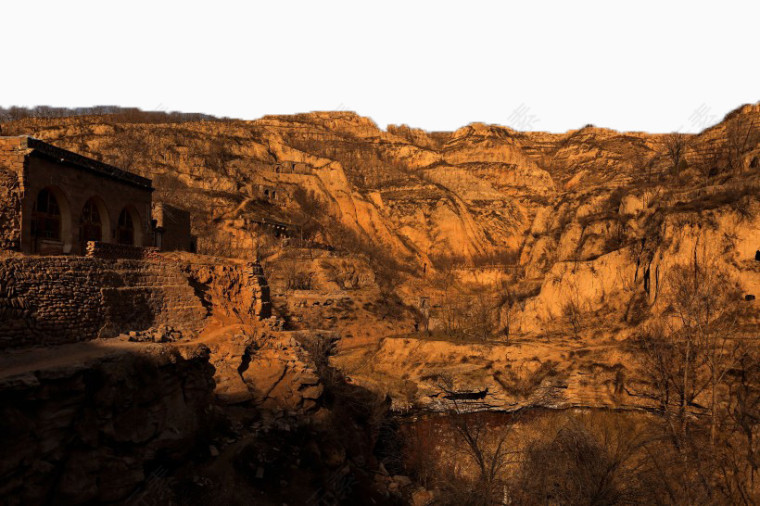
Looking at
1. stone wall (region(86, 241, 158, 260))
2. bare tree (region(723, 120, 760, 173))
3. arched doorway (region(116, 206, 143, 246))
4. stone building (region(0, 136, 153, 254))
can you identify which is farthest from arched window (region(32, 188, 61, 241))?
bare tree (region(723, 120, 760, 173))

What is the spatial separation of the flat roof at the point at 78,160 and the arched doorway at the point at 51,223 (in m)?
1.24

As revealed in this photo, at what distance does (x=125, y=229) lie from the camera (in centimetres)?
2167

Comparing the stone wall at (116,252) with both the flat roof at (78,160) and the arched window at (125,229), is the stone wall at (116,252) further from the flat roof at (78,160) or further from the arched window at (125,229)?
the arched window at (125,229)

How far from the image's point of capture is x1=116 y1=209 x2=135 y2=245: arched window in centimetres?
2116

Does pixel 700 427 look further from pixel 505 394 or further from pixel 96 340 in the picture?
pixel 96 340

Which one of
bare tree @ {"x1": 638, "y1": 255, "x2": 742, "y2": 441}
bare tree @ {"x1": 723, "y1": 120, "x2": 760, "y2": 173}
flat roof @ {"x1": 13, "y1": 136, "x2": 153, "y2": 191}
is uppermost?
bare tree @ {"x1": 723, "y1": 120, "x2": 760, "y2": 173}

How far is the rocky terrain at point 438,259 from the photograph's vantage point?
1616 cm

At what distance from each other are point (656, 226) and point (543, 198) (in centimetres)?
3434

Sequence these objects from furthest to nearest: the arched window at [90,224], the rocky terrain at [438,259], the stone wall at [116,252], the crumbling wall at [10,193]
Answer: the arched window at [90,224] < the rocky terrain at [438,259] < the crumbling wall at [10,193] < the stone wall at [116,252]

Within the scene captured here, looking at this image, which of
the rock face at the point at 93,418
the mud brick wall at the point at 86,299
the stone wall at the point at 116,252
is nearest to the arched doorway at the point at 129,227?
the stone wall at the point at 116,252

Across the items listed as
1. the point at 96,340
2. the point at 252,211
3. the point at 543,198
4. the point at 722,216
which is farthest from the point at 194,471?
the point at 543,198

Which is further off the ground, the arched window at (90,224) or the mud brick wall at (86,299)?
the arched window at (90,224)

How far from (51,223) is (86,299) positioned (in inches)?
294

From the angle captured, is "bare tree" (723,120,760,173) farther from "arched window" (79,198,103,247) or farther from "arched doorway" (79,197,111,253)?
"arched window" (79,198,103,247)
